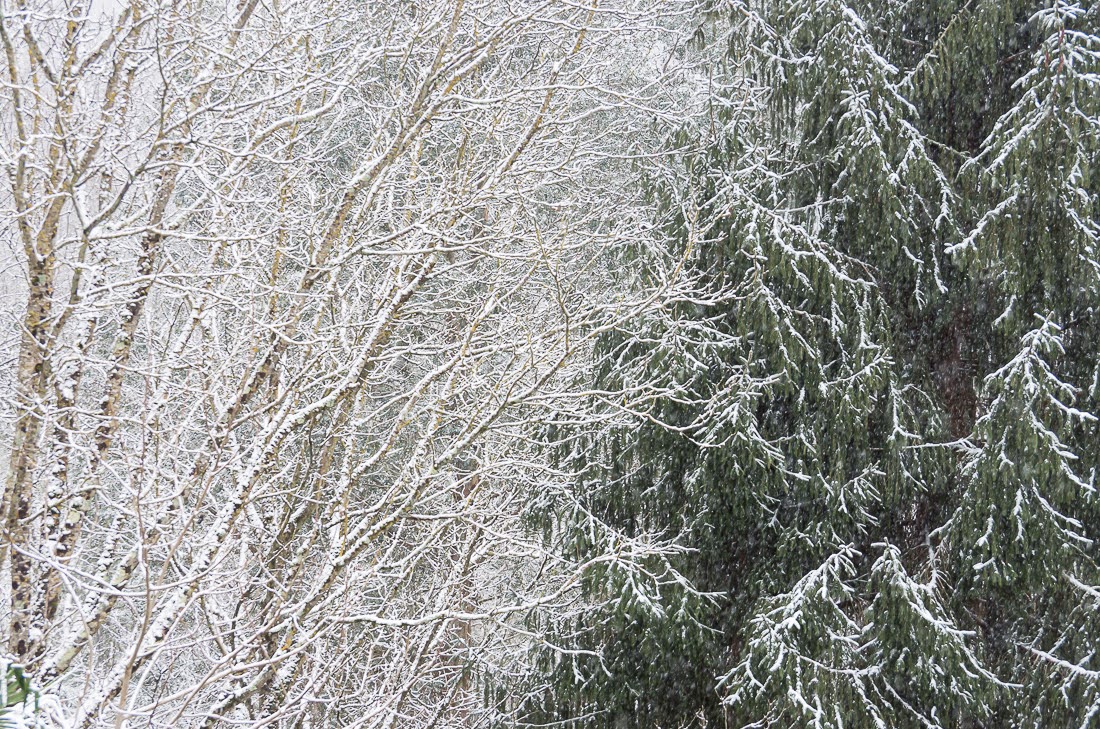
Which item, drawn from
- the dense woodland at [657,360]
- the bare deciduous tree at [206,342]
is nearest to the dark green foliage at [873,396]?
the dense woodland at [657,360]

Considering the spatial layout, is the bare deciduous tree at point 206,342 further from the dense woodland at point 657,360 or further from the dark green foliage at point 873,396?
the dark green foliage at point 873,396

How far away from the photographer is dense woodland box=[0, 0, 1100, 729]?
4613 millimetres

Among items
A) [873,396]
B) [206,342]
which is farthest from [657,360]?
[206,342]

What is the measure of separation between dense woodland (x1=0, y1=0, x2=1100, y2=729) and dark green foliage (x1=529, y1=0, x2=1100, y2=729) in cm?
3

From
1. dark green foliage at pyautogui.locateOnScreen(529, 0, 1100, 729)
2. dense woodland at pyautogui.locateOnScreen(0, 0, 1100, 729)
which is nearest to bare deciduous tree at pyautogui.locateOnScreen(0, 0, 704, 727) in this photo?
dense woodland at pyautogui.locateOnScreen(0, 0, 1100, 729)

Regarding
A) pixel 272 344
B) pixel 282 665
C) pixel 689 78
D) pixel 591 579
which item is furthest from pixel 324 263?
pixel 689 78

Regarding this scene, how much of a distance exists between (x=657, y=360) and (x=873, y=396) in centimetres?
145

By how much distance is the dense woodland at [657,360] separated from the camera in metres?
4.61

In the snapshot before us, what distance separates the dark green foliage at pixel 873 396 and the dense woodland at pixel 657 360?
3 cm

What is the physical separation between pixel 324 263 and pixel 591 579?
289cm

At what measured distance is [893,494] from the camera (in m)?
6.34

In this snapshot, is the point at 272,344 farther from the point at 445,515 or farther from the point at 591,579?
the point at 591,579

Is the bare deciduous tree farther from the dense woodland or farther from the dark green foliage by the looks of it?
the dark green foliage

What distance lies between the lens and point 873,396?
638 cm
